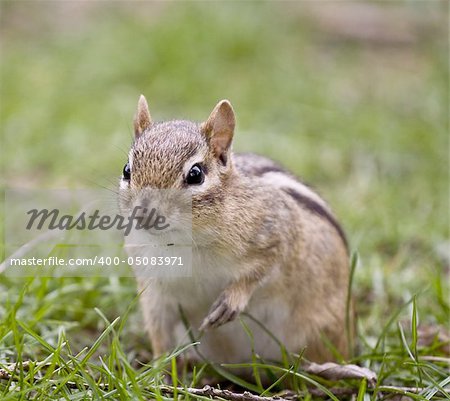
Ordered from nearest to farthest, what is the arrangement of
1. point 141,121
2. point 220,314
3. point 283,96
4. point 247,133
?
point 220,314, point 141,121, point 247,133, point 283,96

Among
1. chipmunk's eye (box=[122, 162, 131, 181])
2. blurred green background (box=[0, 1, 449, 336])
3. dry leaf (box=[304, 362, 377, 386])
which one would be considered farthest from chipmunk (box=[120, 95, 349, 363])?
blurred green background (box=[0, 1, 449, 336])

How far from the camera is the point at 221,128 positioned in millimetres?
3727

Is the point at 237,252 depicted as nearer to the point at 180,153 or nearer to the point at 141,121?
the point at 180,153

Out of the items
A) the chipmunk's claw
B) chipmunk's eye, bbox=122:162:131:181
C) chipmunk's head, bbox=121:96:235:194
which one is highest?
chipmunk's head, bbox=121:96:235:194

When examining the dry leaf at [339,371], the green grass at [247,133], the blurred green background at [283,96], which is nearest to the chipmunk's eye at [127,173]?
the green grass at [247,133]

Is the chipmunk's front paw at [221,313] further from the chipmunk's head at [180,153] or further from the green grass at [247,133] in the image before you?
the chipmunk's head at [180,153]

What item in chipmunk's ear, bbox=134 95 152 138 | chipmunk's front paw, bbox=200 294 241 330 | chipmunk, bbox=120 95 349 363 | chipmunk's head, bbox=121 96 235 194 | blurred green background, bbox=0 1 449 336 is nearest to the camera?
chipmunk's head, bbox=121 96 235 194

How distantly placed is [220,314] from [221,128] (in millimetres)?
834

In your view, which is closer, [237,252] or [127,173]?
[127,173]

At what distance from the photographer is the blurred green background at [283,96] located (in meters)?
6.13

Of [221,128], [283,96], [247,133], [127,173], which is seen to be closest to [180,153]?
[127,173]

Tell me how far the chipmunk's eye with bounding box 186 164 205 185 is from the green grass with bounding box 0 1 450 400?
71 cm

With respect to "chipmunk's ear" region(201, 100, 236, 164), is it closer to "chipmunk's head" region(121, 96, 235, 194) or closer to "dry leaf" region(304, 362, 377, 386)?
"chipmunk's head" region(121, 96, 235, 194)

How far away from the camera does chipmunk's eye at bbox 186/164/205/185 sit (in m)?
3.43
